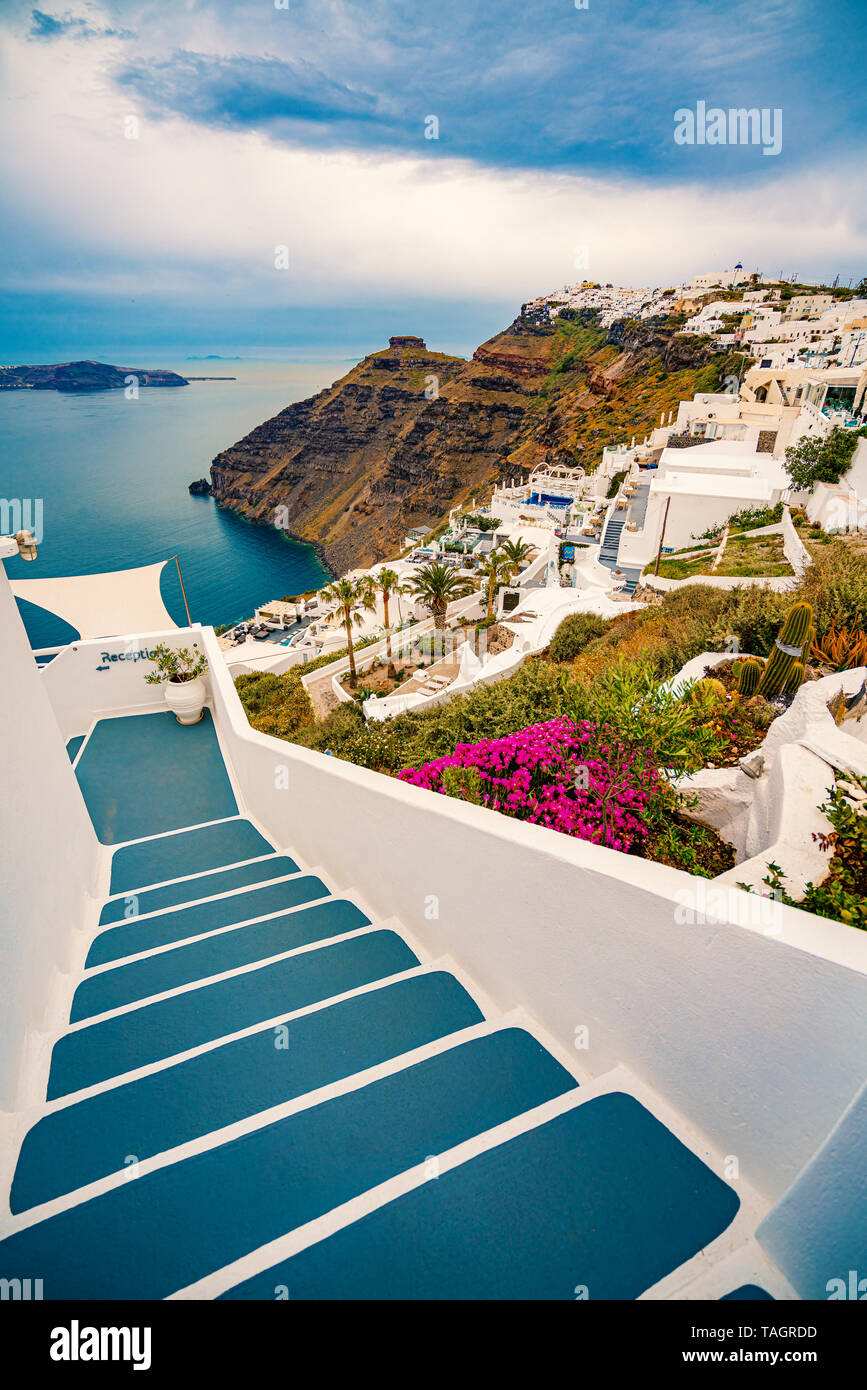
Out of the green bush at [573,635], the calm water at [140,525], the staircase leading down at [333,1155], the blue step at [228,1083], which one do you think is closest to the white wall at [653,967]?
the staircase leading down at [333,1155]

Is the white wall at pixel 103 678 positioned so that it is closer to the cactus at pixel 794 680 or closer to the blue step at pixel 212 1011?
the blue step at pixel 212 1011

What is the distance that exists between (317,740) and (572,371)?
109 meters

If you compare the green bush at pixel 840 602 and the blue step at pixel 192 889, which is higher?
the green bush at pixel 840 602

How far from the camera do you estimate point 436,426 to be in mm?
105125

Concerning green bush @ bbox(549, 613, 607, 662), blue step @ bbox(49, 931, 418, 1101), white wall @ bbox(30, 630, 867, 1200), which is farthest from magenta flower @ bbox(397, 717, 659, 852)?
green bush @ bbox(549, 613, 607, 662)

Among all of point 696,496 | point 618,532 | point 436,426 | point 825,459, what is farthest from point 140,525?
point 825,459

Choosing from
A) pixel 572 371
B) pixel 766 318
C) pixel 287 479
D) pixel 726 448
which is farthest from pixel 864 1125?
pixel 287 479

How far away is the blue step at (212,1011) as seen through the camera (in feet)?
10.2

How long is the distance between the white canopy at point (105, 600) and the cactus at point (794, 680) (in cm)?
1329

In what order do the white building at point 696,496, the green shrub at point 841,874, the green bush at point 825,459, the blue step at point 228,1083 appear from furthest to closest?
the white building at point 696,496 → the green bush at point 825,459 → the green shrub at point 841,874 → the blue step at point 228,1083

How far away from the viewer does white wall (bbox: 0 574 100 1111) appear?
120 inches

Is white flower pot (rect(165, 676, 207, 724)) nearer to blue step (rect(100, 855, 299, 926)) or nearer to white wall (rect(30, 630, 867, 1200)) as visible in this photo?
blue step (rect(100, 855, 299, 926))

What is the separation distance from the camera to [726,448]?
3422cm
